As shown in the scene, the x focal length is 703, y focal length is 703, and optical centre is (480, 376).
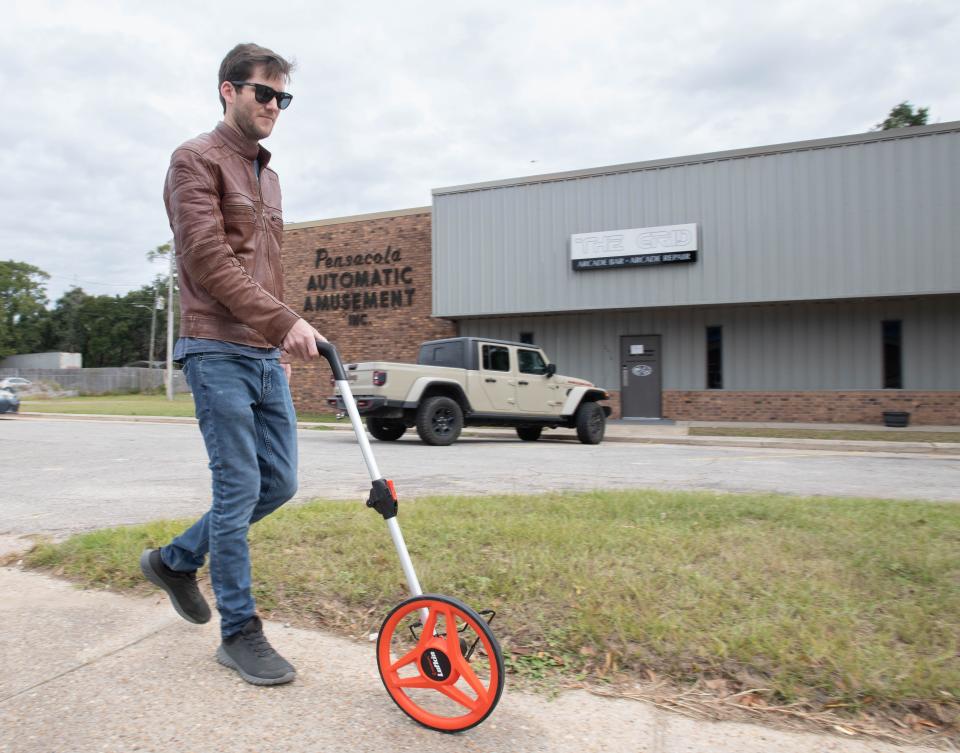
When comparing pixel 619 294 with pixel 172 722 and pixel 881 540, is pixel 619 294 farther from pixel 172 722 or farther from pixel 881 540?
pixel 172 722

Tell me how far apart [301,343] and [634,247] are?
1669 centimetres

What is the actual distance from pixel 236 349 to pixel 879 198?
57.5 feet

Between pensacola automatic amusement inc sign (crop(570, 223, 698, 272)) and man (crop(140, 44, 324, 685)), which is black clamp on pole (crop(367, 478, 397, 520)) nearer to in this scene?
man (crop(140, 44, 324, 685))

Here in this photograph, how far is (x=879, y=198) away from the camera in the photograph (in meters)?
16.3

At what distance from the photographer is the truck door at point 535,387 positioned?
13070 millimetres

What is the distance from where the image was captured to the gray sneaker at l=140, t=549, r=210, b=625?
2824 millimetres

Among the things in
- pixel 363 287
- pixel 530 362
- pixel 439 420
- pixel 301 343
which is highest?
pixel 363 287

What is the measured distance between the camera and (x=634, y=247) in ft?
59.5

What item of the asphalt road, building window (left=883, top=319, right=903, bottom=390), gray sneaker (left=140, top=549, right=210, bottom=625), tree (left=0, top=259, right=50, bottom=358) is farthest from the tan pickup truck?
tree (left=0, top=259, right=50, bottom=358)

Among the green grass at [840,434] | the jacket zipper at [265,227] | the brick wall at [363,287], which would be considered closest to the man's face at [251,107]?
the jacket zipper at [265,227]

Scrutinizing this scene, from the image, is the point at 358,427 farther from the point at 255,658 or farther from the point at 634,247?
the point at 634,247

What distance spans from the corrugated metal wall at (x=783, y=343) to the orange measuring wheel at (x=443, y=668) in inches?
686

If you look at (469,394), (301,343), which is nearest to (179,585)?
(301,343)

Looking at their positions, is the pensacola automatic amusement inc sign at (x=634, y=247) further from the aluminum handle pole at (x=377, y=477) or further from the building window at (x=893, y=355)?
the aluminum handle pole at (x=377, y=477)
